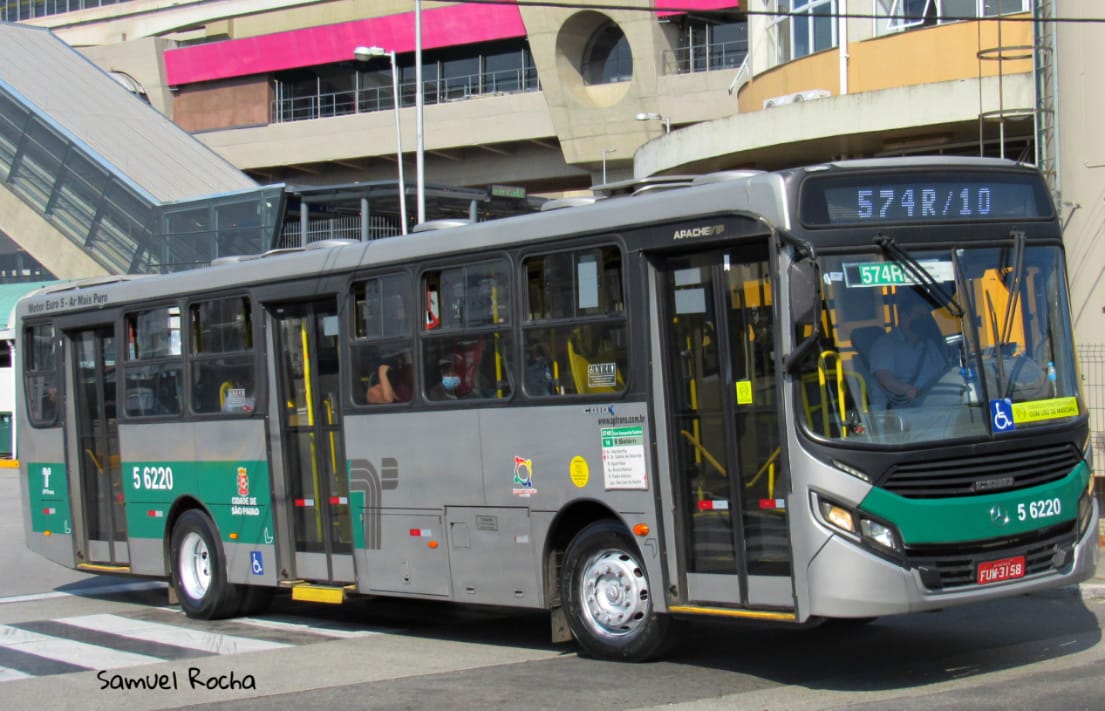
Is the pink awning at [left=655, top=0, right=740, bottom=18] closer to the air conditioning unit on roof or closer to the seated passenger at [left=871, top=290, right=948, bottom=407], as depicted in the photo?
the air conditioning unit on roof

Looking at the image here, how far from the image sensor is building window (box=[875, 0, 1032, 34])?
2527 cm

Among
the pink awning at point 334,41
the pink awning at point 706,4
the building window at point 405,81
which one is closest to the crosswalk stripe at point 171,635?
the pink awning at point 706,4

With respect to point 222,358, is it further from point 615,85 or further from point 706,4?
point 615,85

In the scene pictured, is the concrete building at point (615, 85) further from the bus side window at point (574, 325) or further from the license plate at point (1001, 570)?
the bus side window at point (574, 325)

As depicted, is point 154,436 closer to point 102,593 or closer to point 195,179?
point 102,593

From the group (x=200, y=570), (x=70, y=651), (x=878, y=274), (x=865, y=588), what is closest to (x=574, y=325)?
(x=878, y=274)

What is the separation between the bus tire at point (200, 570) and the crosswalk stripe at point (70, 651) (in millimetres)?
1688

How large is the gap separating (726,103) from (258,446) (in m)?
42.7

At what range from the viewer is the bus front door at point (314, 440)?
12625mm

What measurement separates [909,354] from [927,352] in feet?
0.46

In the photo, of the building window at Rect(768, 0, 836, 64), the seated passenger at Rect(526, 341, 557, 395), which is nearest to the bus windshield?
the seated passenger at Rect(526, 341, 557, 395)

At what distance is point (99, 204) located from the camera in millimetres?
38531

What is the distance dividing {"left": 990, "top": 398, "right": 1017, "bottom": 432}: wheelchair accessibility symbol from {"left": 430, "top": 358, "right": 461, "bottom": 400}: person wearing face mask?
419 cm

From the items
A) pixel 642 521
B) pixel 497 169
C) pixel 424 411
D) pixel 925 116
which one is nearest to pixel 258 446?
pixel 424 411
